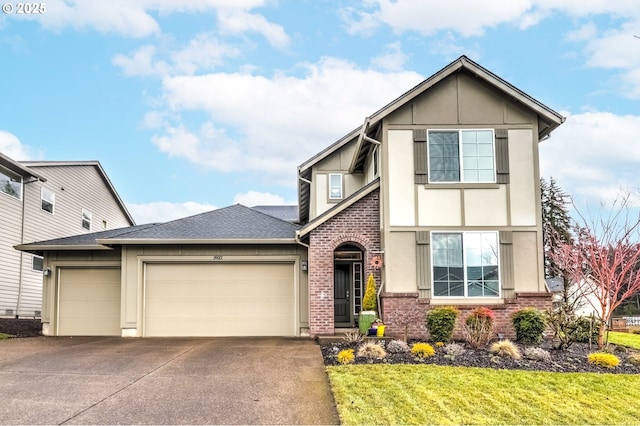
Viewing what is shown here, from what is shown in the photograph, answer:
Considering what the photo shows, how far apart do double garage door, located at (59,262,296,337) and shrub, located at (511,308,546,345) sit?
628cm

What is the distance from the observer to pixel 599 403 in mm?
8055

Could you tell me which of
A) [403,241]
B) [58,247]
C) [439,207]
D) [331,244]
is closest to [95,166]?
[58,247]

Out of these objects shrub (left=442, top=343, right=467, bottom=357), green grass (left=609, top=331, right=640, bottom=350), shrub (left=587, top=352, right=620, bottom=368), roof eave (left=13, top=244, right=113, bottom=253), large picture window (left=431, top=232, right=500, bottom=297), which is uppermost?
roof eave (left=13, top=244, right=113, bottom=253)

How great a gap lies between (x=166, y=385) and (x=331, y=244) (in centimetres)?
690

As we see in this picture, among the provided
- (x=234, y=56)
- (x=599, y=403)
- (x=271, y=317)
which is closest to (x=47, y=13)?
(x=234, y=56)

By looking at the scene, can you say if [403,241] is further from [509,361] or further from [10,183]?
[10,183]

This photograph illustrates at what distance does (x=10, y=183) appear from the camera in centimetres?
2161

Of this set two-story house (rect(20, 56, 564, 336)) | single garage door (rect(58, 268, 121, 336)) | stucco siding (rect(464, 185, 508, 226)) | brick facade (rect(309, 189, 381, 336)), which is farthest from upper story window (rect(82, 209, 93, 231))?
stucco siding (rect(464, 185, 508, 226))

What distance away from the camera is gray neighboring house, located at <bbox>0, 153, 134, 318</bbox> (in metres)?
21.1

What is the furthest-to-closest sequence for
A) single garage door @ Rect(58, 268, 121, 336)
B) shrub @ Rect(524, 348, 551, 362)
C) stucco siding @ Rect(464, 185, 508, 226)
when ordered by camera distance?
single garage door @ Rect(58, 268, 121, 336) → stucco siding @ Rect(464, 185, 508, 226) → shrub @ Rect(524, 348, 551, 362)

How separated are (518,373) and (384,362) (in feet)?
7.25

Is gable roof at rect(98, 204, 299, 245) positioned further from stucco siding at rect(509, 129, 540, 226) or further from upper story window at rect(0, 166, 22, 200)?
upper story window at rect(0, 166, 22, 200)

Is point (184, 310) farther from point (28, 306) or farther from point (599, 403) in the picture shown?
point (599, 403)

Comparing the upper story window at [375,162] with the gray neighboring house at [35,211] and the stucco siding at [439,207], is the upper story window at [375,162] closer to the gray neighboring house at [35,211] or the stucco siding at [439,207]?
the stucco siding at [439,207]
